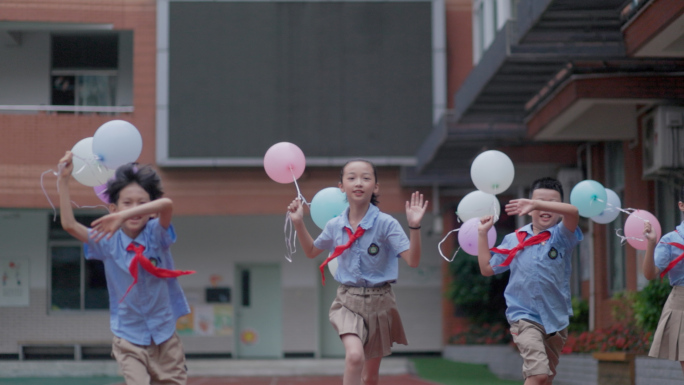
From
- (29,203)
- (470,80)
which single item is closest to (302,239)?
(470,80)

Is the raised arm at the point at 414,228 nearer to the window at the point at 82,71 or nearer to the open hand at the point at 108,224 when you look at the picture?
the open hand at the point at 108,224

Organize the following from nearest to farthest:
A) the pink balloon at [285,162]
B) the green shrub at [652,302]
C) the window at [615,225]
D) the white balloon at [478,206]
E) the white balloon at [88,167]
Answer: the white balloon at [88,167]
the pink balloon at [285,162]
the white balloon at [478,206]
the green shrub at [652,302]
the window at [615,225]

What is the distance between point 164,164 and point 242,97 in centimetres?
213

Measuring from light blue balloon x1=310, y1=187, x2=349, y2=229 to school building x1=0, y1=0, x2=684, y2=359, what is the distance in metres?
6.60

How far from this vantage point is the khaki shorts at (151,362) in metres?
5.11

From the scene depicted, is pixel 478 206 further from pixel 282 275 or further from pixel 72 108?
pixel 282 275

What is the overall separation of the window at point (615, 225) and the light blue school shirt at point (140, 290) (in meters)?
10.2

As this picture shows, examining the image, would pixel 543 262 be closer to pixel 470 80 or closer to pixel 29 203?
pixel 470 80

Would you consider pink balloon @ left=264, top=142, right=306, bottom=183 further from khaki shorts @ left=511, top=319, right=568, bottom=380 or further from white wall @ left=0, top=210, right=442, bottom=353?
white wall @ left=0, top=210, right=442, bottom=353

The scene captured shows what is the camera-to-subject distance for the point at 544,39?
1057cm

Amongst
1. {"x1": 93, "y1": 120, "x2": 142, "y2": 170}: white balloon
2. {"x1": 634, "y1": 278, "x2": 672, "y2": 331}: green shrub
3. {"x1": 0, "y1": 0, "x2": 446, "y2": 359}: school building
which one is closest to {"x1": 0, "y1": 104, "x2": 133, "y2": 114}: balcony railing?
{"x1": 0, "y1": 0, "x2": 446, "y2": 359}: school building

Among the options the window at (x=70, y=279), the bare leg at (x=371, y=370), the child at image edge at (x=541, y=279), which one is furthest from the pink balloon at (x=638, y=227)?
the window at (x=70, y=279)

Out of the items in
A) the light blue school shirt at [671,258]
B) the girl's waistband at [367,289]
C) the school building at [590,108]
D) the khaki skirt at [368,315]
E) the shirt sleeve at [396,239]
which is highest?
the school building at [590,108]

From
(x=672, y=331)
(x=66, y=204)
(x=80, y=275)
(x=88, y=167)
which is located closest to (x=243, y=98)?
(x=80, y=275)
